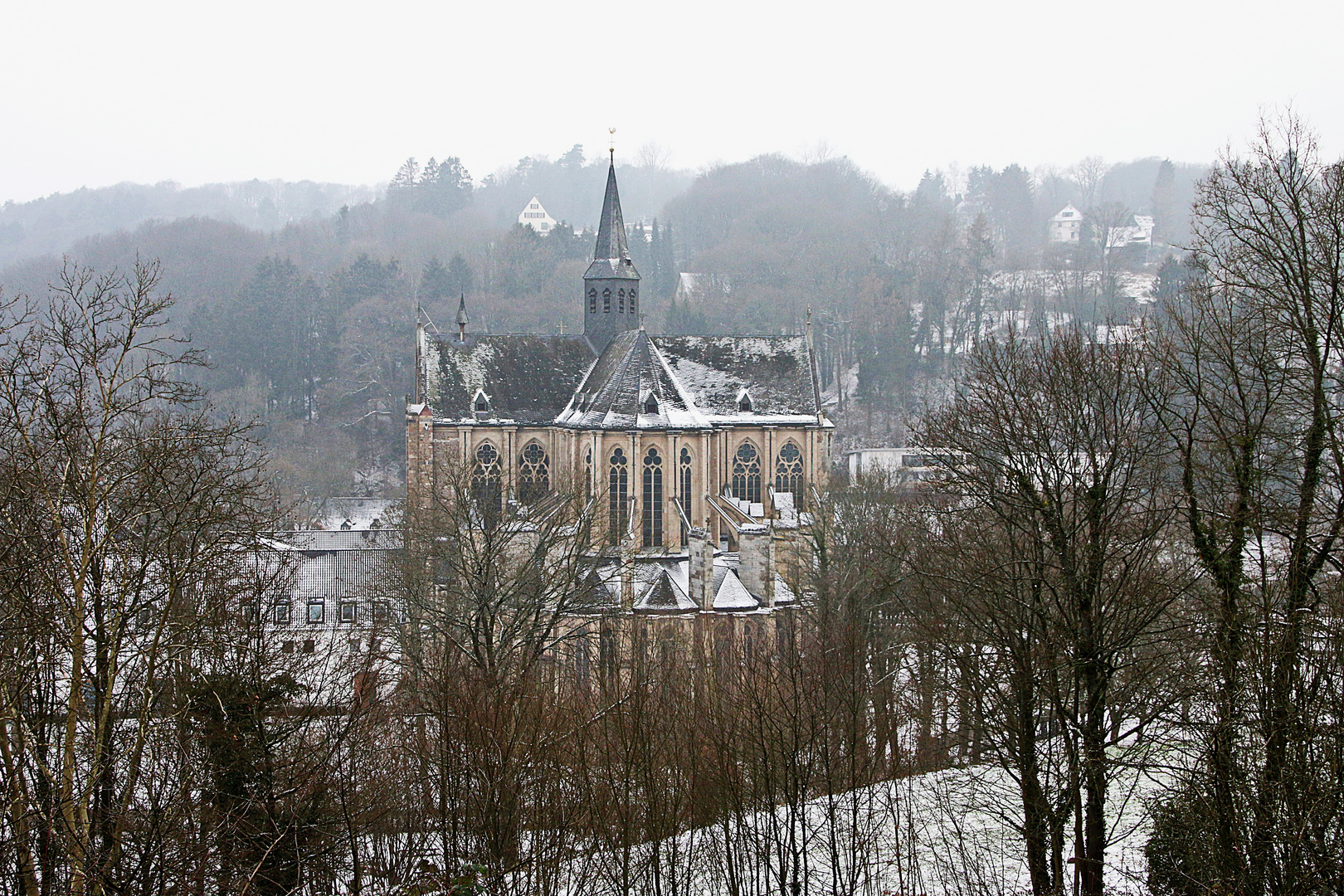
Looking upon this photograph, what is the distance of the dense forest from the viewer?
75312 millimetres

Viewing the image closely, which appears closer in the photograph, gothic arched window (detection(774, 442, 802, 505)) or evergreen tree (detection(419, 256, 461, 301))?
gothic arched window (detection(774, 442, 802, 505))

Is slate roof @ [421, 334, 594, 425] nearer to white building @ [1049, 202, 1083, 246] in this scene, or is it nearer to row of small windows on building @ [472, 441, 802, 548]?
row of small windows on building @ [472, 441, 802, 548]

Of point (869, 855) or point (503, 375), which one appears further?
point (503, 375)

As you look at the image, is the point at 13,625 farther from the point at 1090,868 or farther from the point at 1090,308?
the point at 1090,308

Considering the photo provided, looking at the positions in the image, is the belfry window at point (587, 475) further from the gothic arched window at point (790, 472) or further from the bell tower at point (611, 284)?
the gothic arched window at point (790, 472)

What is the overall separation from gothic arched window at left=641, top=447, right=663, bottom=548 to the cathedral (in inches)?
1.7

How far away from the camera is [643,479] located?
39.0 m

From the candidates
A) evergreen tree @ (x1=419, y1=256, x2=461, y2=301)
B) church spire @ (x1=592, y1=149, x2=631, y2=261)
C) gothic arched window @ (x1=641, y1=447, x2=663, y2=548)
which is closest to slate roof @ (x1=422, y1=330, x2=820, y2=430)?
gothic arched window @ (x1=641, y1=447, x2=663, y2=548)

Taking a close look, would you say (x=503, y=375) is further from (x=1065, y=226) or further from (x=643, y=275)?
(x=1065, y=226)

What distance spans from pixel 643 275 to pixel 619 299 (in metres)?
48.9

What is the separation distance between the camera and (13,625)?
1209 cm

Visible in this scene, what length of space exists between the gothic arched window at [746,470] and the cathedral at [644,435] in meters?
0.05

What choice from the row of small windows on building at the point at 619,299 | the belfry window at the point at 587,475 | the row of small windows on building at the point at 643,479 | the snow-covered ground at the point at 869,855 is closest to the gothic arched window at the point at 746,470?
the row of small windows on building at the point at 643,479

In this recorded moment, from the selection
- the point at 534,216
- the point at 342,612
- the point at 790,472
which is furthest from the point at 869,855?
the point at 534,216
